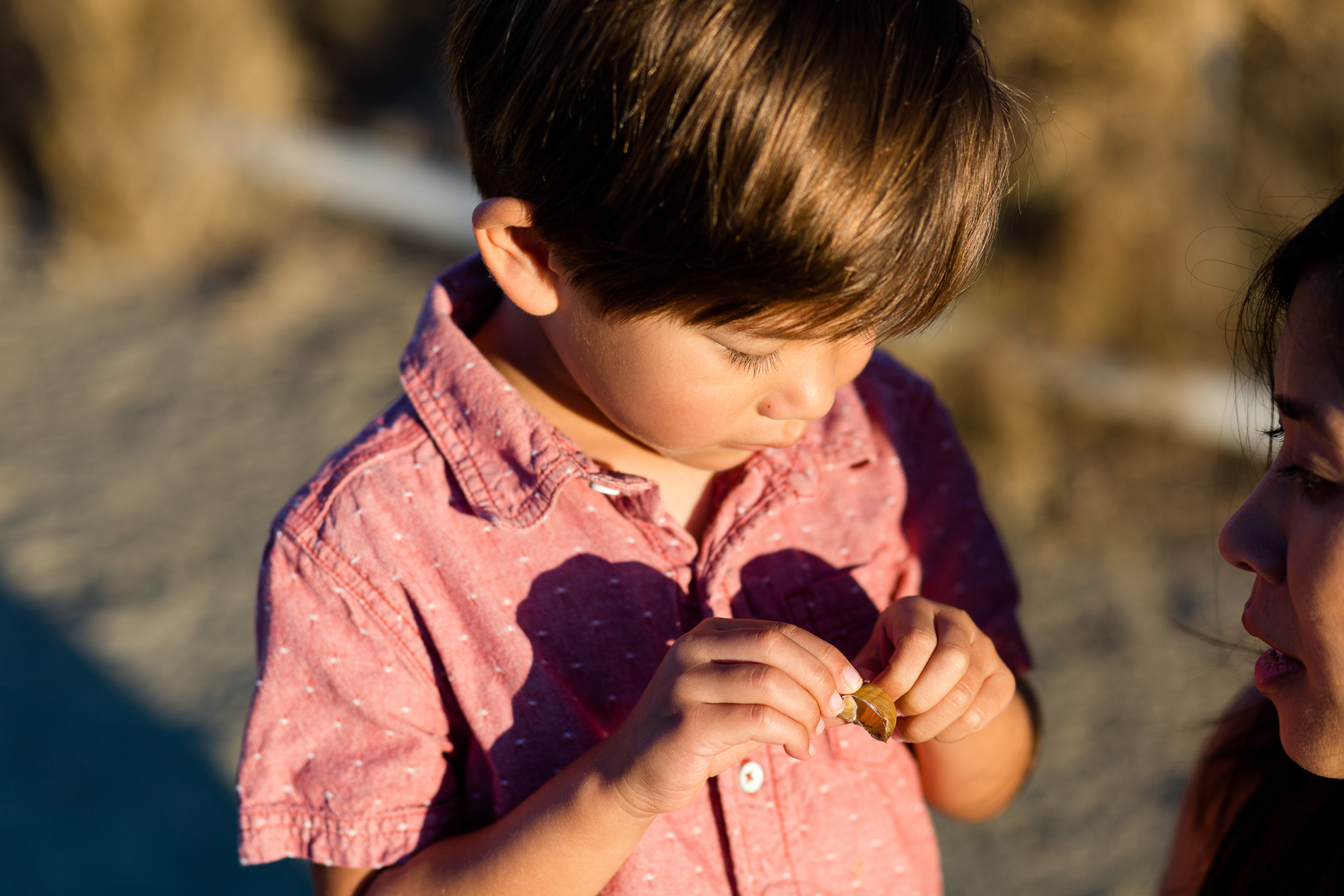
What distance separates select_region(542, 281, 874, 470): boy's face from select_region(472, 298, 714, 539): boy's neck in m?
0.13

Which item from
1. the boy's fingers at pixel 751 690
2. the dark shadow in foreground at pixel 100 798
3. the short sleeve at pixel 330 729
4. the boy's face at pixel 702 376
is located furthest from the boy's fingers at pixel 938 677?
the dark shadow in foreground at pixel 100 798

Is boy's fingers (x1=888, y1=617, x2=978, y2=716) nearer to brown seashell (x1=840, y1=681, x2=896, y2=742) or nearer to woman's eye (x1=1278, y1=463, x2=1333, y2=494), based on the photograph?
brown seashell (x1=840, y1=681, x2=896, y2=742)

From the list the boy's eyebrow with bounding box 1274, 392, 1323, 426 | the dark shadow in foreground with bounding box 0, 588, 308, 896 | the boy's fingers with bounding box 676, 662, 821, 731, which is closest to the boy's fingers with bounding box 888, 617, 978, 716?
the boy's fingers with bounding box 676, 662, 821, 731

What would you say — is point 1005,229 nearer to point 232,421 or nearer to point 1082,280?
point 1082,280

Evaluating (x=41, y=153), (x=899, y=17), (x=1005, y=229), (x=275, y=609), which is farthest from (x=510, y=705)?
(x=41, y=153)

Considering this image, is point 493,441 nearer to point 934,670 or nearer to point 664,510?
point 664,510

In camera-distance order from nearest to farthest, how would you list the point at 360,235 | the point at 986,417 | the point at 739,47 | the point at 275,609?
the point at 739,47 < the point at 275,609 < the point at 986,417 < the point at 360,235

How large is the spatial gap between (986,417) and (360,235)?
3047mm

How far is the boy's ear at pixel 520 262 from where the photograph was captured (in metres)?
1.21

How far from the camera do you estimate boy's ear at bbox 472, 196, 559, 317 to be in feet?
3.98

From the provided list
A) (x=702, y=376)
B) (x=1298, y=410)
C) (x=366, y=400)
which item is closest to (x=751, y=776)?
(x=702, y=376)

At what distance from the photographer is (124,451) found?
4.13m

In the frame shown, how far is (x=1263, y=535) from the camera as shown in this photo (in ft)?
3.94

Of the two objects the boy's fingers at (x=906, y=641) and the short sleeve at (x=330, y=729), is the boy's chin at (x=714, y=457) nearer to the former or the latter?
the boy's fingers at (x=906, y=641)
